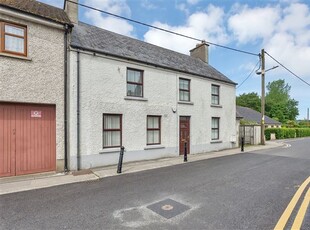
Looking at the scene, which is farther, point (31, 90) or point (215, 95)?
point (215, 95)

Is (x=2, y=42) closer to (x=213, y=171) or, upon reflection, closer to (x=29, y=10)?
(x=29, y=10)

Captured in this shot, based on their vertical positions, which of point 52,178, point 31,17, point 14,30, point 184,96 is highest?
point 31,17

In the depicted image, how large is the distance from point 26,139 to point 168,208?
21.7 feet

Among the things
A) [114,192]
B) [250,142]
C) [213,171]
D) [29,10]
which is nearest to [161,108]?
[213,171]

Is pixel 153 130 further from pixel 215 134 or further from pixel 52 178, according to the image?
pixel 215 134

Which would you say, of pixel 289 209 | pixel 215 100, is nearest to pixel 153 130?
pixel 215 100

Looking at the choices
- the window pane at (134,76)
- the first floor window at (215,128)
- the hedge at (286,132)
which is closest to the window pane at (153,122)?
the window pane at (134,76)

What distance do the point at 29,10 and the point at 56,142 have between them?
562cm

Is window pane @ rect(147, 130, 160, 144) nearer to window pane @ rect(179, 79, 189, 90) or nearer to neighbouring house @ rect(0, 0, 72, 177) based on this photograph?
window pane @ rect(179, 79, 189, 90)

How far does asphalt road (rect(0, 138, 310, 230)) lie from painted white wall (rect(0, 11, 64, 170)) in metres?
3.50

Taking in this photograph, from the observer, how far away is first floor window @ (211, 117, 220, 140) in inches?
606

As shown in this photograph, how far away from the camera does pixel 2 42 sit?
7.56 meters

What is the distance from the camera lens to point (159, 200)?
17.4 feet

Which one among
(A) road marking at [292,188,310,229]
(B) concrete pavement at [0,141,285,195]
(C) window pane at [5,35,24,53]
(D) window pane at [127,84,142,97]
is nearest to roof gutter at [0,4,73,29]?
(C) window pane at [5,35,24,53]
